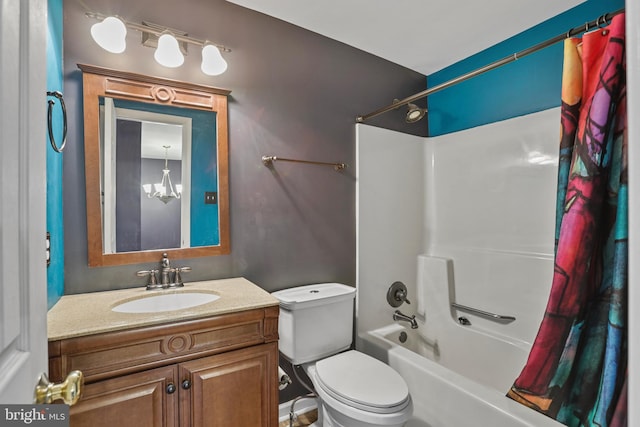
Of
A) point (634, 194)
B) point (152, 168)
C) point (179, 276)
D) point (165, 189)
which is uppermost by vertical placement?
point (152, 168)

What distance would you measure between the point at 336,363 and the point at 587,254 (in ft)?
3.97

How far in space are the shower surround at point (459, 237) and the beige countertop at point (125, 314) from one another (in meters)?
0.97

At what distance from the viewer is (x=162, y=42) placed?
1540mm

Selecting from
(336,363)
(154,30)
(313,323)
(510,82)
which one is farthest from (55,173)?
(510,82)

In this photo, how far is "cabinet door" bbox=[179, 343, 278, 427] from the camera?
3.97 feet

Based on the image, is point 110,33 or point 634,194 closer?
point 634,194

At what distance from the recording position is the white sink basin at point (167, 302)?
4.63ft

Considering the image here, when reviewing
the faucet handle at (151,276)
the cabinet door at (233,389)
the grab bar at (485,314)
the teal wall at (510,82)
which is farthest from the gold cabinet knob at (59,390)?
the teal wall at (510,82)

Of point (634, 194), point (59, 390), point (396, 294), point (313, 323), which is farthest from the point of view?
point (396, 294)

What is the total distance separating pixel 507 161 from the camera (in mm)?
2123

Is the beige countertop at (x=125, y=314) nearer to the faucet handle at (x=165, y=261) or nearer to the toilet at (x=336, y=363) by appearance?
the faucet handle at (x=165, y=261)

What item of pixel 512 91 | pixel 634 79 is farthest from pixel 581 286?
pixel 512 91

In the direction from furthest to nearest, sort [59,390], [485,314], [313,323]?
[485,314] → [313,323] → [59,390]

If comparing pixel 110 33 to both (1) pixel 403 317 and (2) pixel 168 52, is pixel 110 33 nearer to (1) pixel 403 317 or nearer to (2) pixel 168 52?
(2) pixel 168 52
